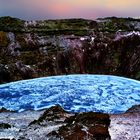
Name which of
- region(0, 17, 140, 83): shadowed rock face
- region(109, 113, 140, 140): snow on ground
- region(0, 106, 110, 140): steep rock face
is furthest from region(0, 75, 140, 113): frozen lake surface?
region(0, 17, 140, 83): shadowed rock face

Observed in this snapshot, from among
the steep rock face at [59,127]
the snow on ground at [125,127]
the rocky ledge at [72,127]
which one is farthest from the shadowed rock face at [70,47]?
the snow on ground at [125,127]

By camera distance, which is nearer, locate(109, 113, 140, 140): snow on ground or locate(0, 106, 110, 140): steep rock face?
locate(0, 106, 110, 140): steep rock face

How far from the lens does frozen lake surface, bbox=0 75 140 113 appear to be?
62.3 feet

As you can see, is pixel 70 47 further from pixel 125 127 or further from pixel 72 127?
pixel 72 127

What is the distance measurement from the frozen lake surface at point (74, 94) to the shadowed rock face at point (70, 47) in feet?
59.7

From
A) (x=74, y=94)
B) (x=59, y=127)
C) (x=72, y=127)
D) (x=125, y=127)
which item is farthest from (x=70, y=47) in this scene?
(x=72, y=127)

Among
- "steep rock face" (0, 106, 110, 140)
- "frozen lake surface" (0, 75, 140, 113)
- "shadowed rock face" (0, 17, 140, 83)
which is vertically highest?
"steep rock face" (0, 106, 110, 140)

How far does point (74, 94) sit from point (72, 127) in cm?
762

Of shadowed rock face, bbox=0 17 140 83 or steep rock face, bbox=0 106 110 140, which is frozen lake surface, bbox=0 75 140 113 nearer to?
steep rock face, bbox=0 106 110 140

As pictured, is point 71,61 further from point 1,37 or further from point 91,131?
point 91,131

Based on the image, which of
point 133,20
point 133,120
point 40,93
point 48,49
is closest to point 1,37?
point 48,49

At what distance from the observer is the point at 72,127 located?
42.2 ft

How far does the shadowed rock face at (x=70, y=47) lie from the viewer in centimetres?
4350

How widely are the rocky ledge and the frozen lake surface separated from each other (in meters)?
3.07
